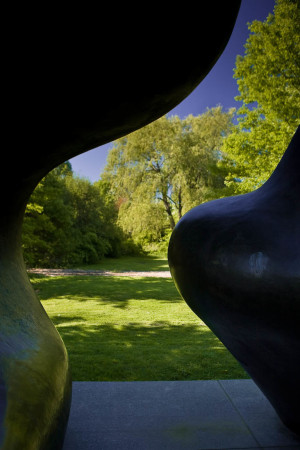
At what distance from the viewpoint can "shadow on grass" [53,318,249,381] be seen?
5160 mm

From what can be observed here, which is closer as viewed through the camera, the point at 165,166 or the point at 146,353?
the point at 146,353

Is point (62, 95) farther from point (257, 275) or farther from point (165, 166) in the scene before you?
point (165, 166)

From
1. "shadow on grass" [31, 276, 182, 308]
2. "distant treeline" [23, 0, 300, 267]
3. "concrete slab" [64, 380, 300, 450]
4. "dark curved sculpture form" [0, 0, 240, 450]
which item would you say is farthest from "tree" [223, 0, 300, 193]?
"dark curved sculpture form" [0, 0, 240, 450]

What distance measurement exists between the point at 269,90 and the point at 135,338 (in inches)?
342

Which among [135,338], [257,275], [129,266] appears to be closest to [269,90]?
[135,338]

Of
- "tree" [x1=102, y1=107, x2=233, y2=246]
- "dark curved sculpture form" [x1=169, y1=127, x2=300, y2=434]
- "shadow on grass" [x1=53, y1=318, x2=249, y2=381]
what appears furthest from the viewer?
"tree" [x1=102, y1=107, x2=233, y2=246]

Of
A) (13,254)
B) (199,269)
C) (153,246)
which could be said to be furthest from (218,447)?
(153,246)

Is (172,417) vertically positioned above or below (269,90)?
below

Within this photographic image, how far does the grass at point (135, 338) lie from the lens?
5258 millimetres

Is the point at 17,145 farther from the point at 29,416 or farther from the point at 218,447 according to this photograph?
the point at 218,447

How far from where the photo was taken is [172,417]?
303cm

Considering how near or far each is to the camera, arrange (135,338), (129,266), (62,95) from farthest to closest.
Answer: (129,266)
(135,338)
(62,95)

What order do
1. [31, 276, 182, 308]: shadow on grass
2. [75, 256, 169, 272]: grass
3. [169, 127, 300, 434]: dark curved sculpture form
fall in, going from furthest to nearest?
[75, 256, 169, 272]: grass
[31, 276, 182, 308]: shadow on grass
[169, 127, 300, 434]: dark curved sculpture form

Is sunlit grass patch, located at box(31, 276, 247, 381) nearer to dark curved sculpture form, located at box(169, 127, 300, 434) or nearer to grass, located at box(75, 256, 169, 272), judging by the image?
dark curved sculpture form, located at box(169, 127, 300, 434)
